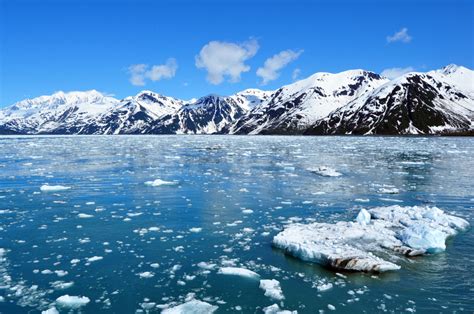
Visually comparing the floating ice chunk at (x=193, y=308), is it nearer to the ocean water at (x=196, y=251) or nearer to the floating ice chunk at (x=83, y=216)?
the ocean water at (x=196, y=251)

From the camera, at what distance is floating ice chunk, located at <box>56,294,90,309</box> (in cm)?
994

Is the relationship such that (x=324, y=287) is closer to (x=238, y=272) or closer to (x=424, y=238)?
(x=238, y=272)

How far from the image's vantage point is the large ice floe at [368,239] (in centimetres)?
1247

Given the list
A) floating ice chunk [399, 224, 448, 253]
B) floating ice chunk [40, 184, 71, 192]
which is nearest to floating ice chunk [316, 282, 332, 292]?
floating ice chunk [399, 224, 448, 253]

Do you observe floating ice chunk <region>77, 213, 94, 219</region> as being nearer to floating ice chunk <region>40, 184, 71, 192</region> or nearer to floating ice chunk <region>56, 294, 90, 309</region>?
floating ice chunk <region>40, 184, 71, 192</region>

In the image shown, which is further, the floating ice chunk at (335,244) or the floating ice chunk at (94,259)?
the floating ice chunk at (94,259)

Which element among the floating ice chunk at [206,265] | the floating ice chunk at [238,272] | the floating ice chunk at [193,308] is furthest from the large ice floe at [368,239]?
the floating ice chunk at [193,308]

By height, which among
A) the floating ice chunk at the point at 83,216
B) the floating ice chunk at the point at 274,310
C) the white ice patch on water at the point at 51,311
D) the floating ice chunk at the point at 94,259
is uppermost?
the floating ice chunk at the point at 83,216

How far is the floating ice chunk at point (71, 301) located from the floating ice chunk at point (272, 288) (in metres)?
4.64

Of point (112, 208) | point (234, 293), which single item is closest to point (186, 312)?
point (234, 293)

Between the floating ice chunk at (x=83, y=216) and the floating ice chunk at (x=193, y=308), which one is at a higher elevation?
the floating ice chunk at (x=83, y=216)

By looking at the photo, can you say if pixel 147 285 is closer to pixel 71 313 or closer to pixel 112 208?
pixel 71 313

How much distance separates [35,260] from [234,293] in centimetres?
683

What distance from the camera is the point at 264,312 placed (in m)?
9.67
